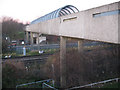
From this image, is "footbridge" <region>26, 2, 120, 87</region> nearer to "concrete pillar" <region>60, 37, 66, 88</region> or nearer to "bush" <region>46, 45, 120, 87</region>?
"concrete pillar" <region>60, 37, 66, 88</region>

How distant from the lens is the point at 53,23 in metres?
8.20

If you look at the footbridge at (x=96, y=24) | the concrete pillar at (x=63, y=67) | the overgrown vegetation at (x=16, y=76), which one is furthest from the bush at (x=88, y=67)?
the footbridge at (x=96, y=24)

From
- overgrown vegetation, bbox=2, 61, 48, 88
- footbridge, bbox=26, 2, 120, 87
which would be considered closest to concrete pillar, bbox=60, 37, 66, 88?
footbridge, bbox=26, 2, 120, 87

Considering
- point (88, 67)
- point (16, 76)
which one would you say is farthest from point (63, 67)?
point (16, 76)

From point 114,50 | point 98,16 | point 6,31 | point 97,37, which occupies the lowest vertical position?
point 114,50

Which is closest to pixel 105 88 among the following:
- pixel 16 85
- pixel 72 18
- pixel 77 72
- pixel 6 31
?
pixel 77 72

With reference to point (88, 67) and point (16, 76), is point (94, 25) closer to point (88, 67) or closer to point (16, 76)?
point (88, 67)

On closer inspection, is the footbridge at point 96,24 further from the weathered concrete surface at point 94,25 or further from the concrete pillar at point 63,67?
the concrete pillar at point 63,67

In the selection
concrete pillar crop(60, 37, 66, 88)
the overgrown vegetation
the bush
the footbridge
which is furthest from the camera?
the bush

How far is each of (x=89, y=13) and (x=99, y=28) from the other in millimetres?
805

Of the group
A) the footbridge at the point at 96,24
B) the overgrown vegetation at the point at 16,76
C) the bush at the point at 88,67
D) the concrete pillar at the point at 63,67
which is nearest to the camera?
the footbridge at the point at 96,24

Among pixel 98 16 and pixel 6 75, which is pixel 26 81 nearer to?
pixel 6 75

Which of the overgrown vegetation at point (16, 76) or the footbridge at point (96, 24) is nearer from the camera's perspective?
the footbridge at point (96, 24)

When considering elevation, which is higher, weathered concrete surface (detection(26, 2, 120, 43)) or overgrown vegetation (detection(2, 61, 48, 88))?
weathered concrete surface (detection(26, 2, 120, 43))
